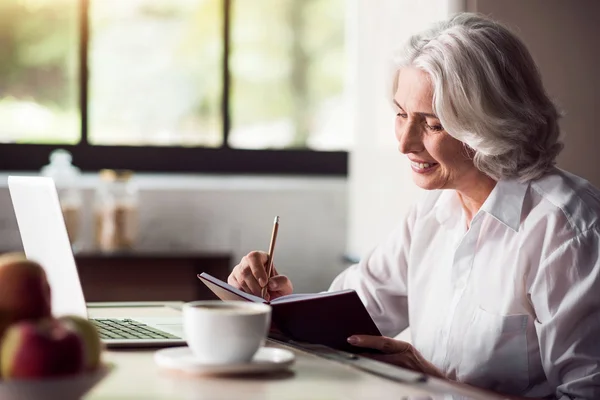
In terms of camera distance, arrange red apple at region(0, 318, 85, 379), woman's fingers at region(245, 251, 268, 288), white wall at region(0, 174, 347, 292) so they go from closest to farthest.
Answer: red apple at region(0, 318, 85, 379)
woman's fingers at region(245, 251, 268, 288)
white wall at region(0, 174, 347, 292)

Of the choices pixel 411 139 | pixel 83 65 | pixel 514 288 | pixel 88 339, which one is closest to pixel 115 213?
pixel 83 65

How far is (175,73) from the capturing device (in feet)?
12.0

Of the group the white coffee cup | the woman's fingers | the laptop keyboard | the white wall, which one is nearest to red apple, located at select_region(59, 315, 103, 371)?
the white coffee cup

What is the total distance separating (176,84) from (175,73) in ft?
0.14

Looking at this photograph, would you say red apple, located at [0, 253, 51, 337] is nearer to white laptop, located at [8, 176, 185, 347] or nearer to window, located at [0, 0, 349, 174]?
white laptop, located at [8, 176, 185, 347]

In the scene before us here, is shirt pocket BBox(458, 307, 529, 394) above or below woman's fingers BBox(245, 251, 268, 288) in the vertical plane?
below

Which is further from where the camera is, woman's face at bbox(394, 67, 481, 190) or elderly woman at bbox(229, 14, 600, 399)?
woman's face at bbox(394, 67, 481, 190)

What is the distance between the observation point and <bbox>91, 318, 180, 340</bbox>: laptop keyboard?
1.31 metres

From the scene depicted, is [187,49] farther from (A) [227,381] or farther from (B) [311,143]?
(A) [227,381]

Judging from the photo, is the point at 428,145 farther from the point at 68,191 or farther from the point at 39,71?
the point at 39,71

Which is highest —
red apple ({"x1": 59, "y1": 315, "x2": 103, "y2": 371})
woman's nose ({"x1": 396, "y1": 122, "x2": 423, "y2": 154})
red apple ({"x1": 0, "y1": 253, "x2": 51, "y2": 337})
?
woman's nose ({"x1": 396, "y1": 122, "x2": 423, "y2": 154})

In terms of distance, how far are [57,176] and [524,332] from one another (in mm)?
2145

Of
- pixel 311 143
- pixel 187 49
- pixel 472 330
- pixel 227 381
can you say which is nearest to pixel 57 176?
pixel 187 49

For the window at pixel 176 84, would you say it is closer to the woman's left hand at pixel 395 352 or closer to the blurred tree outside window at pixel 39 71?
the blurred tree outside window at pixel 39 71
